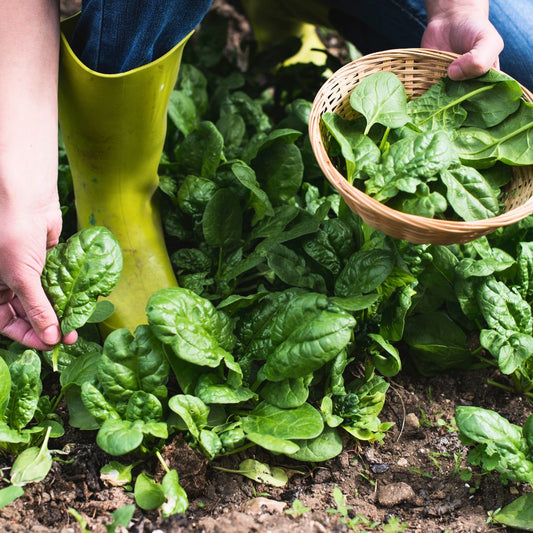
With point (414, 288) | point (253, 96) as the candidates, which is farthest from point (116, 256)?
point (253, 96)

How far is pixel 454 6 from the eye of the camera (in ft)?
4.68

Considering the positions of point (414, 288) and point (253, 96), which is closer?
point (414, 288)

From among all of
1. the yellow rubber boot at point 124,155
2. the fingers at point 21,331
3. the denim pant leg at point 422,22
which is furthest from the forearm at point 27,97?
the denim pant leg at point 422,22

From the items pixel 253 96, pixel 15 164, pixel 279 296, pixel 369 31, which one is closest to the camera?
pixel 15 164

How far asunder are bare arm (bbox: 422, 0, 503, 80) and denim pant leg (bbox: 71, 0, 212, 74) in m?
0.55

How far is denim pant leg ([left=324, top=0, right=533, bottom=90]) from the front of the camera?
1.70 metres

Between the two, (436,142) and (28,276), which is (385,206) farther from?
(28,276)

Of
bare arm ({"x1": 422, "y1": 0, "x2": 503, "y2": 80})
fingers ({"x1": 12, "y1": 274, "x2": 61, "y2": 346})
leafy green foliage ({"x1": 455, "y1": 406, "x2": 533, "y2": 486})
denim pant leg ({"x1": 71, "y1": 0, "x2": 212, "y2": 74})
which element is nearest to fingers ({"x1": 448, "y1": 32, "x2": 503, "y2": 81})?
bare arm ({"x1": 422, "y1": 0, "x2": 503, "y2": 80})

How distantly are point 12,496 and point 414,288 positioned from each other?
911mm

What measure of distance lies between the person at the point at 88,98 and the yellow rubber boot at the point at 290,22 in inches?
16.3

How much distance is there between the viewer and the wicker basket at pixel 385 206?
3.43 ft

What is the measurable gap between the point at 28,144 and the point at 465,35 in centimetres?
96

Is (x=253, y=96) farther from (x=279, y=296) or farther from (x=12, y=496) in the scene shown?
(x=12, y=496)

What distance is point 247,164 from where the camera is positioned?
5.33ft
